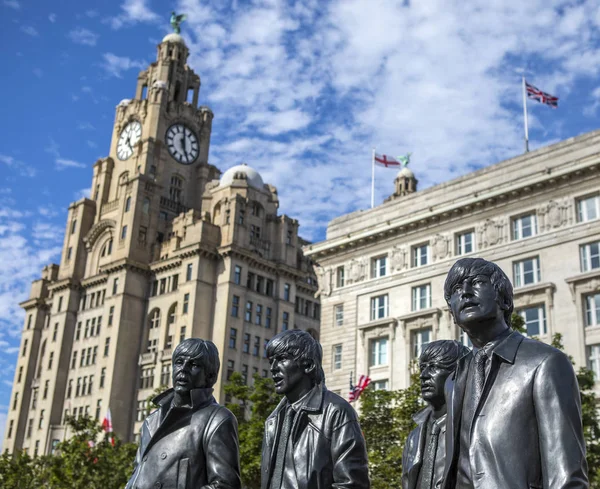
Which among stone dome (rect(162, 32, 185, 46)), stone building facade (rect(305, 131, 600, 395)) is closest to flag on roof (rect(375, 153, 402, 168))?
stone building facade (rect(305, 131, 600, 395))

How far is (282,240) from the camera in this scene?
8519cm

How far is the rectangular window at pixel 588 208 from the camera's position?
137ft

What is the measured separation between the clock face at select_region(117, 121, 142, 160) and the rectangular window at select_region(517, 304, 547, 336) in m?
59.7

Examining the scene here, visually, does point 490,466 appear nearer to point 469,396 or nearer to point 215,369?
point 469,396

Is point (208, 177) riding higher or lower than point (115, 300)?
higher

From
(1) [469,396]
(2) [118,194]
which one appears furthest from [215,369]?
(2) [118,194]

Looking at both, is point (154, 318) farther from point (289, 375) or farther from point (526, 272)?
point (289, 375)

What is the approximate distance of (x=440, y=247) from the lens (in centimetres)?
4831

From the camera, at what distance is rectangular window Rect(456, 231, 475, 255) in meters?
47.2

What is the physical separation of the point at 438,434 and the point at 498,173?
1679 inches

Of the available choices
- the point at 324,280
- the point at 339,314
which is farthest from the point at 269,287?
the point at 339,314

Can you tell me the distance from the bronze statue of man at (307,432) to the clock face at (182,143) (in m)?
84.9

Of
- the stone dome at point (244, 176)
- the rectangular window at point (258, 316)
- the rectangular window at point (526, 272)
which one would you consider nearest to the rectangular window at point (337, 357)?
the rectangular window at point (526, 272)

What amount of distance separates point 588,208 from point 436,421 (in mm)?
37783
